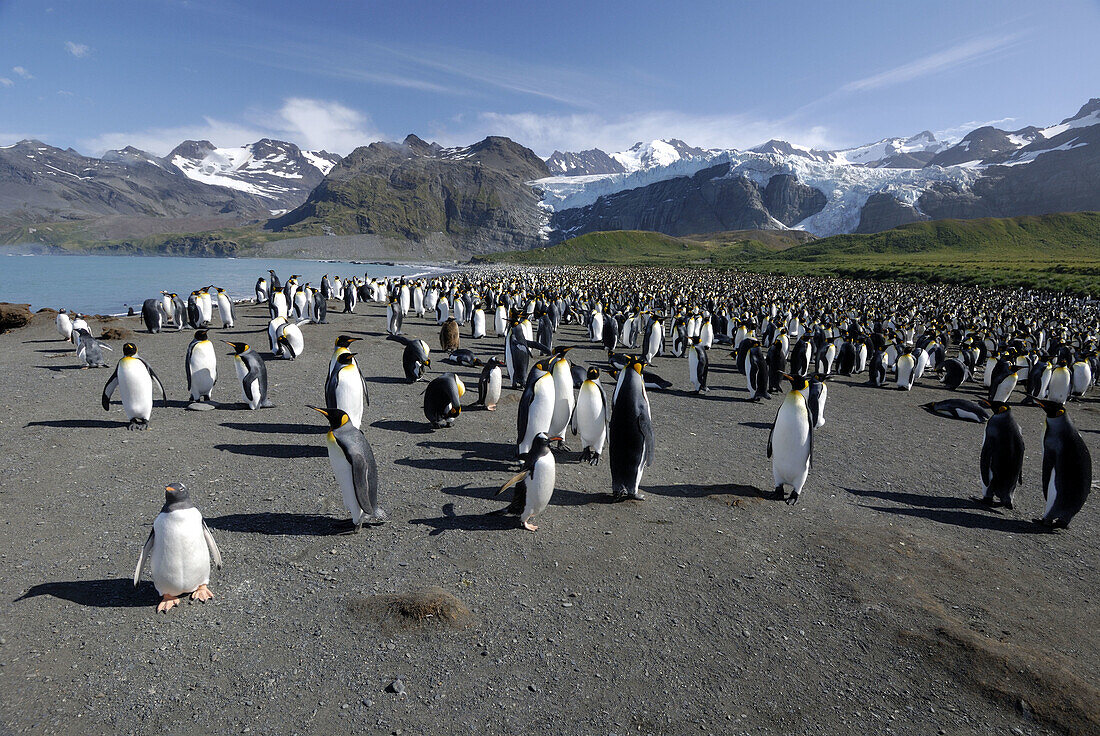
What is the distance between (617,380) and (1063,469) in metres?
4.91

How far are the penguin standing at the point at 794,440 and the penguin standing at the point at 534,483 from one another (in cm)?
286

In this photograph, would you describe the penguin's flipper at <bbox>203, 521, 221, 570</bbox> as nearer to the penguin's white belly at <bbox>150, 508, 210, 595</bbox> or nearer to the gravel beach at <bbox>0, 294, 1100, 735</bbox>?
the penguin's white belly at <bbox>150, 508, 210, 595</bbox>

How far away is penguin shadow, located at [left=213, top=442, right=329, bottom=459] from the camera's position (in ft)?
23.4

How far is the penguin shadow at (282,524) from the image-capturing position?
5141 mm

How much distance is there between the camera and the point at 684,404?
37.0 ft

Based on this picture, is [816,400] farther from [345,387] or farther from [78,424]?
[78,424]

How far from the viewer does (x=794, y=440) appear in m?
6.23

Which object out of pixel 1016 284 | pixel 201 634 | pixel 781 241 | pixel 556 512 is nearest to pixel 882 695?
pixel 556 512

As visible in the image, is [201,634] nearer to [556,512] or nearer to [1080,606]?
[556,512]

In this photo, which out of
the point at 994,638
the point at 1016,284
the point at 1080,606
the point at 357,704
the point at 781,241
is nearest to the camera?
the point at 357,704

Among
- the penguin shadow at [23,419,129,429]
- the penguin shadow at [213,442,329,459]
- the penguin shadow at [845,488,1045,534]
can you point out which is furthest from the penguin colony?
the penguin shadow at [213,442,329,459]

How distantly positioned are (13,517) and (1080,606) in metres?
9.68

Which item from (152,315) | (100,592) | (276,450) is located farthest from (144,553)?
(152,315)

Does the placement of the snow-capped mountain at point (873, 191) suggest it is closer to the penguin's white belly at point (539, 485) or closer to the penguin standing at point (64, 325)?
the penguin standing at point (64, 325)
